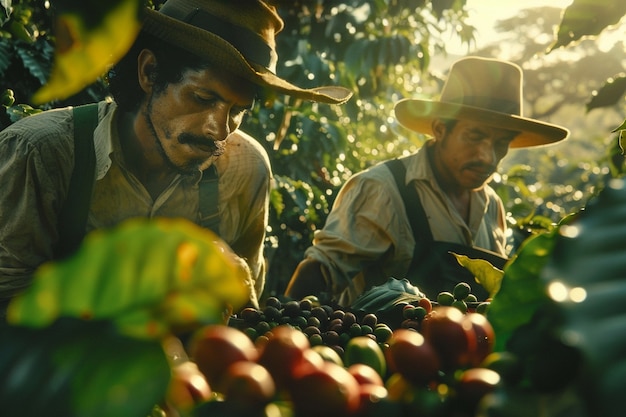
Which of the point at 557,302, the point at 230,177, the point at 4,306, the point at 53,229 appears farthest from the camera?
the point at 230,177

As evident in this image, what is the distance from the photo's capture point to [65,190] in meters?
2.34

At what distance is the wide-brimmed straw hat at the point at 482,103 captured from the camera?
3.71m

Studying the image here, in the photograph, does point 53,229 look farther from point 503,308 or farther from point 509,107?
point 509,107

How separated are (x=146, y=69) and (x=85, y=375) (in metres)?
2.28

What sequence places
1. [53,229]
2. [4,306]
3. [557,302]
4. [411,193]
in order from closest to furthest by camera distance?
[557,302], [4,306], [53,229], [411,193]

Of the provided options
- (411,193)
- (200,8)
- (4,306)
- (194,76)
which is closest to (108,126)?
(194,76)

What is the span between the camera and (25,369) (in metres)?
0.46

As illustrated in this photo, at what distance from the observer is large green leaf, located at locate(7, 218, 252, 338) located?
436 mm

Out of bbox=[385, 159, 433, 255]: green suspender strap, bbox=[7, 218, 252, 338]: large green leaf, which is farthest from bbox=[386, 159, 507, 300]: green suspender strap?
bbox=[7, 218, 252, 338]: large green leaf

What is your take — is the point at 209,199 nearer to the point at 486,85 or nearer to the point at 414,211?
the point at 414,211

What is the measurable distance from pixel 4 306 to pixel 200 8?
113 centimetres

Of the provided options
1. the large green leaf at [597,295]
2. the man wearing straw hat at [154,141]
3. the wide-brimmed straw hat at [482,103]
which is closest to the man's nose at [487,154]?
the wide-brimmed straw hat at [482,103]

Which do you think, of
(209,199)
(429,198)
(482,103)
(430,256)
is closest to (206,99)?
(209,199)

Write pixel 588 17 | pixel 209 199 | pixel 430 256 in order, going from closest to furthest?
pixel 588 17
pixel 209 199
pixel 430 256
